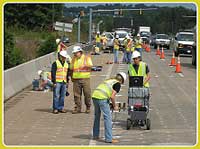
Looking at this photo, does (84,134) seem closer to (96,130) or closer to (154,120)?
(96,130)

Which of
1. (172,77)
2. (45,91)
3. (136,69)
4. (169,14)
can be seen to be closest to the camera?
(136,69)

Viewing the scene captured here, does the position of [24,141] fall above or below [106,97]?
below

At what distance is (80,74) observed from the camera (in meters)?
15.4

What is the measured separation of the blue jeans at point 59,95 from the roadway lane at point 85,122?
322 mm

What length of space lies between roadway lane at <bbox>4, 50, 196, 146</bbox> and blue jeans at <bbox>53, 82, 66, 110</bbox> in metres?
0.32

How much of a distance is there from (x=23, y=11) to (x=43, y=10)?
2.29m

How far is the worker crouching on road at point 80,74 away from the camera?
1532 centimetres

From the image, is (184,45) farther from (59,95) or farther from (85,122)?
(85,122)

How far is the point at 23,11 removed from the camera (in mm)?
66875

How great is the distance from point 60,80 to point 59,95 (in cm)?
42

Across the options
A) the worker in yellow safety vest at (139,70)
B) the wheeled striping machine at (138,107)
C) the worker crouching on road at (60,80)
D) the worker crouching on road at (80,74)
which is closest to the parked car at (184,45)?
the worker crouching on road at (60,80)

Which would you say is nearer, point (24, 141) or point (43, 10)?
point (24, 141)

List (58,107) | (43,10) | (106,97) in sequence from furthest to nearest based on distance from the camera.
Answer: (43,10) < (58,107) < (106,97)

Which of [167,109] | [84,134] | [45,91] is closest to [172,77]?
[45,91]
